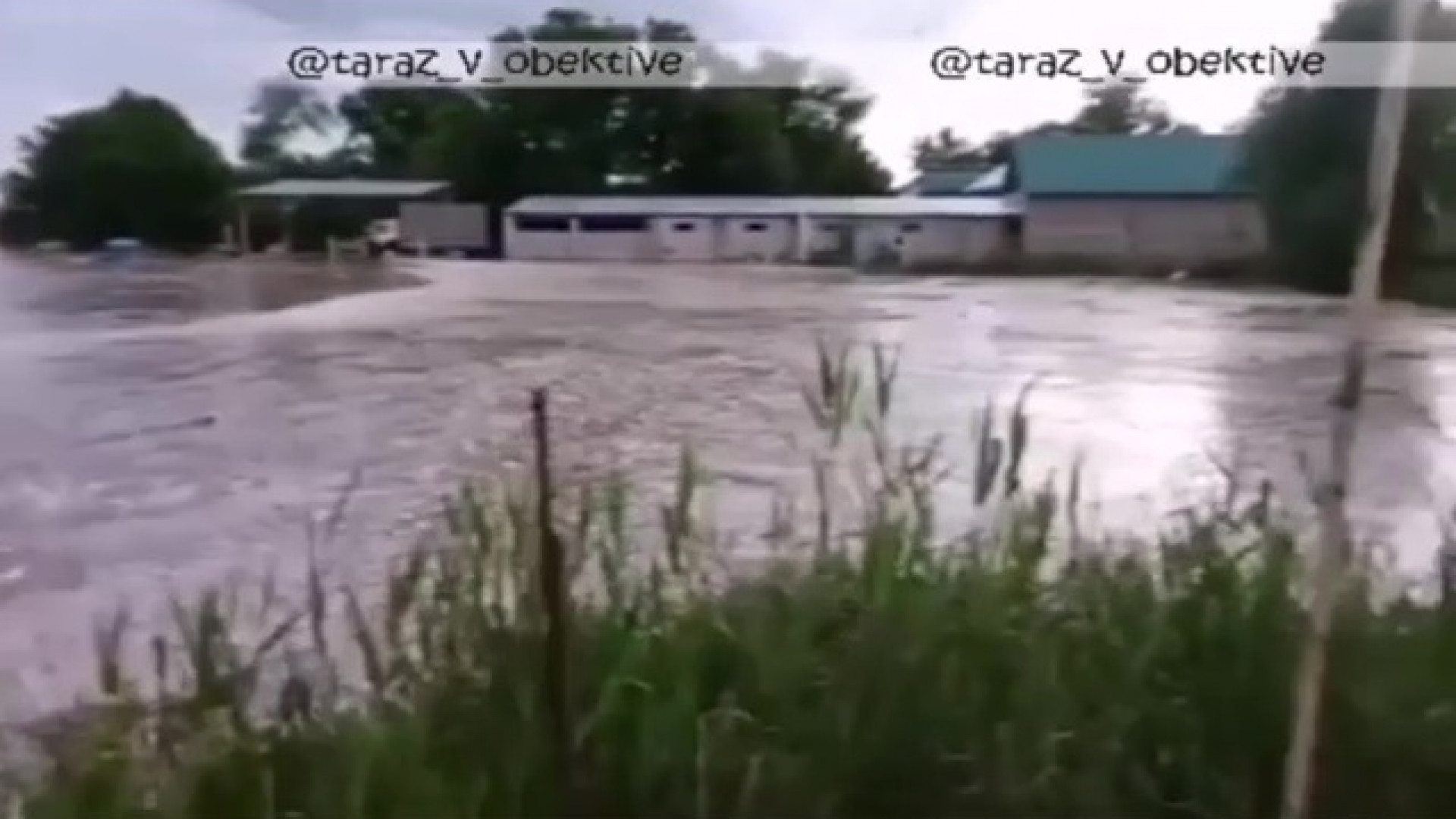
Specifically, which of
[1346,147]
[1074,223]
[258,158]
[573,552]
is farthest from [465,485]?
[1346,147]

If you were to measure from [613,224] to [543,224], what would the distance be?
0.15 feet

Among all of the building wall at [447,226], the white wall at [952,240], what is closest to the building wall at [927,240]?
the white wall at [952,240]

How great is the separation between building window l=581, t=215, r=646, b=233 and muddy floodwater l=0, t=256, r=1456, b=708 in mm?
25

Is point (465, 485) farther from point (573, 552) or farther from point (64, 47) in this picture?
point (64, 47)

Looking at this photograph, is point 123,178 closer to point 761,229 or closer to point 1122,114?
point 761,229

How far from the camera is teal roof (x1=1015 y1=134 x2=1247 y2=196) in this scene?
1.07 m

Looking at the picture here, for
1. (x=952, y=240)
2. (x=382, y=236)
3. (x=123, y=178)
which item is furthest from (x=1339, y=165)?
(x=123, y=178)

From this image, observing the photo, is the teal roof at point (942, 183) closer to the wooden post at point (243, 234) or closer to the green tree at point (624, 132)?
the green tree at point (624, 132)

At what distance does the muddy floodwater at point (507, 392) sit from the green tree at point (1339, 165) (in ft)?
0.13

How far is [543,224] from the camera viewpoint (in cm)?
103

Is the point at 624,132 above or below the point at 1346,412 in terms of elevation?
above

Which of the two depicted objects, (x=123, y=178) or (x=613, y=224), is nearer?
(x=123, y=178)

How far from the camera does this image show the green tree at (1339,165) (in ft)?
3.35

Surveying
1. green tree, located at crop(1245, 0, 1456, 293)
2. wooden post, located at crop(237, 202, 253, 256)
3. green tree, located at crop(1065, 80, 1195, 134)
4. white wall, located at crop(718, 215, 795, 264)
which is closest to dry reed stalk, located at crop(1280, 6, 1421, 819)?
green tree, located at crop(1245, 0, 1456, 293)
